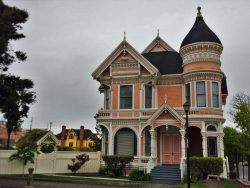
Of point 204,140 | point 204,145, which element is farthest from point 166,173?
point 204,140

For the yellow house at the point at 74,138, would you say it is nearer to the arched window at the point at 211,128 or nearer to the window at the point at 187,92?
the window at the point at 187,92

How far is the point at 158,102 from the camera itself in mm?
26922

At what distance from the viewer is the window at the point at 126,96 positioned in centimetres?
2699

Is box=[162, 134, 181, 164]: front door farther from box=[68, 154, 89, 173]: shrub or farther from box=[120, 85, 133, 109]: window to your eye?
box=[68, 154, 89, 173]: shrub

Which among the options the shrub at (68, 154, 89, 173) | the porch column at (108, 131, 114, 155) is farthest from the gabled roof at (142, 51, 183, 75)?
the shrub at (68, 154, 89, 173)

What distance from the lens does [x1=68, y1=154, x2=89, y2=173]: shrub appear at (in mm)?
25844

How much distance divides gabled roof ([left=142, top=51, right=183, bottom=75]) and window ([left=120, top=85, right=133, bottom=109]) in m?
3.30

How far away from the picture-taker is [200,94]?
2498 cm

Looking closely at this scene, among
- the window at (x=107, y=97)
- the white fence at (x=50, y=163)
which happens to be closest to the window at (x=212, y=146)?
the window at (x=107, y=97)

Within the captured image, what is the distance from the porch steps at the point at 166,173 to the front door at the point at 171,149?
5.74ft

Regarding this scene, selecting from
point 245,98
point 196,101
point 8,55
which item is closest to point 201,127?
point 196,101

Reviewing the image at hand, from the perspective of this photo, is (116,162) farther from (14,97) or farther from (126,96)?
(14,97)

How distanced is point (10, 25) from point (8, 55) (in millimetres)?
2020

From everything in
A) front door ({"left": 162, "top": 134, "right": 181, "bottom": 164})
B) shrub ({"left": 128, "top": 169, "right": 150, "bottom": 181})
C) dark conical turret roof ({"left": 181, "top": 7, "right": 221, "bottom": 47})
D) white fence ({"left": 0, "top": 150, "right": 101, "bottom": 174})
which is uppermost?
dark conical turret roof ({"left": 181, "top": 7, "right": 221, "bottom": 47})
